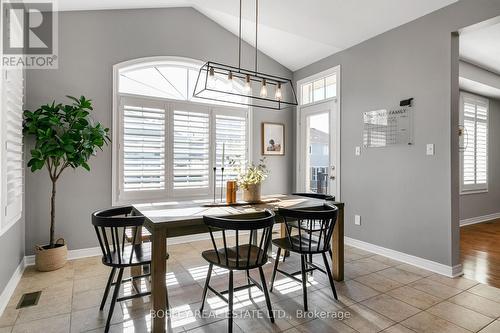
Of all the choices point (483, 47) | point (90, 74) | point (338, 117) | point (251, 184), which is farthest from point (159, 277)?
point (483, 47)

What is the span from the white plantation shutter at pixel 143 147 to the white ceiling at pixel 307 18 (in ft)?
4.50

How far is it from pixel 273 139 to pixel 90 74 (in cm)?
295

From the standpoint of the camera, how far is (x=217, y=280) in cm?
295

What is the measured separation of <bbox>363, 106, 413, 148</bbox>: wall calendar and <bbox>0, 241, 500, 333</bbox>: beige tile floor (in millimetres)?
1564

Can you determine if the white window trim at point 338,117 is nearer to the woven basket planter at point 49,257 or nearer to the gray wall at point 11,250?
the woven basket planter at point 49,257

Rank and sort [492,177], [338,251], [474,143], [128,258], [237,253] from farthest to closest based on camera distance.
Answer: [492,177], [474,143], [338,251], [128,258], [237,253]

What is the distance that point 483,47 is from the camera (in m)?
4.07

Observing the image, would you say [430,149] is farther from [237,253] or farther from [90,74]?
[90,74]

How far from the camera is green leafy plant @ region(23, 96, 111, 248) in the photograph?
9.85ft

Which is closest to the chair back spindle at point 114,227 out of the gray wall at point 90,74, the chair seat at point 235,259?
the chair seat at point 235,259

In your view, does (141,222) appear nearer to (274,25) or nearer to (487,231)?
(274,25)

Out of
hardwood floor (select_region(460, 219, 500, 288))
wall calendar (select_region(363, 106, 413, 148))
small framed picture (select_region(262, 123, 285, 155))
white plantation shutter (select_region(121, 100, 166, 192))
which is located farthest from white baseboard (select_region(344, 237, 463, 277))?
white plantation shutter (select_region(121, 100, 166, 192))

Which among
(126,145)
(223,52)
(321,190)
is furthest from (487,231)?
(126,145)

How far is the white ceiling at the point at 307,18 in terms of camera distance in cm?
333
